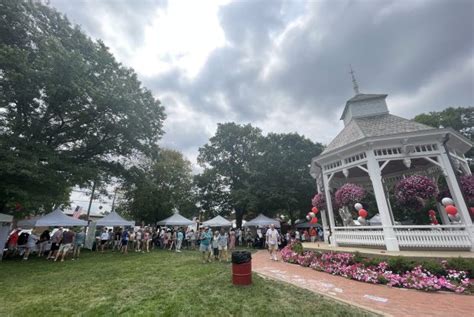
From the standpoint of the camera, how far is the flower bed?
5.81 meters

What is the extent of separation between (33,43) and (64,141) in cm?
623

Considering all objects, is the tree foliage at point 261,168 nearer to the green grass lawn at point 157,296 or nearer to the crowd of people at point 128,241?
the crowd of people at point 128,241

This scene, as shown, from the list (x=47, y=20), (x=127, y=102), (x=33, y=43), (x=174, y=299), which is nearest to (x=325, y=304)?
(x=174, y=299)

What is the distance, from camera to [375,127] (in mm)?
10758

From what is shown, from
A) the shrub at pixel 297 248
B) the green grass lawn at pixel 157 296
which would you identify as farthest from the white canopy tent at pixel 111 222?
the shrub at pixel 297 248

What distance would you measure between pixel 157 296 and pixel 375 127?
11.5m

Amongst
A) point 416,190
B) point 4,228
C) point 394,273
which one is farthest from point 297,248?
point 4,228

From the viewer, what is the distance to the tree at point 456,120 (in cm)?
2420

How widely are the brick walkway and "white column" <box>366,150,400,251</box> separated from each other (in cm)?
246

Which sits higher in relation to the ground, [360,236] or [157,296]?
[360,236]

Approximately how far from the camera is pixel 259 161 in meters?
27.3

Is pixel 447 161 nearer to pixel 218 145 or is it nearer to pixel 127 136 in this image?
pixel 127 136

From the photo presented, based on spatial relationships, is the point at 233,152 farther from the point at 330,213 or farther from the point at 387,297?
the point at 387,297

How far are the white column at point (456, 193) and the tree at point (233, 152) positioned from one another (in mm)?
21972
